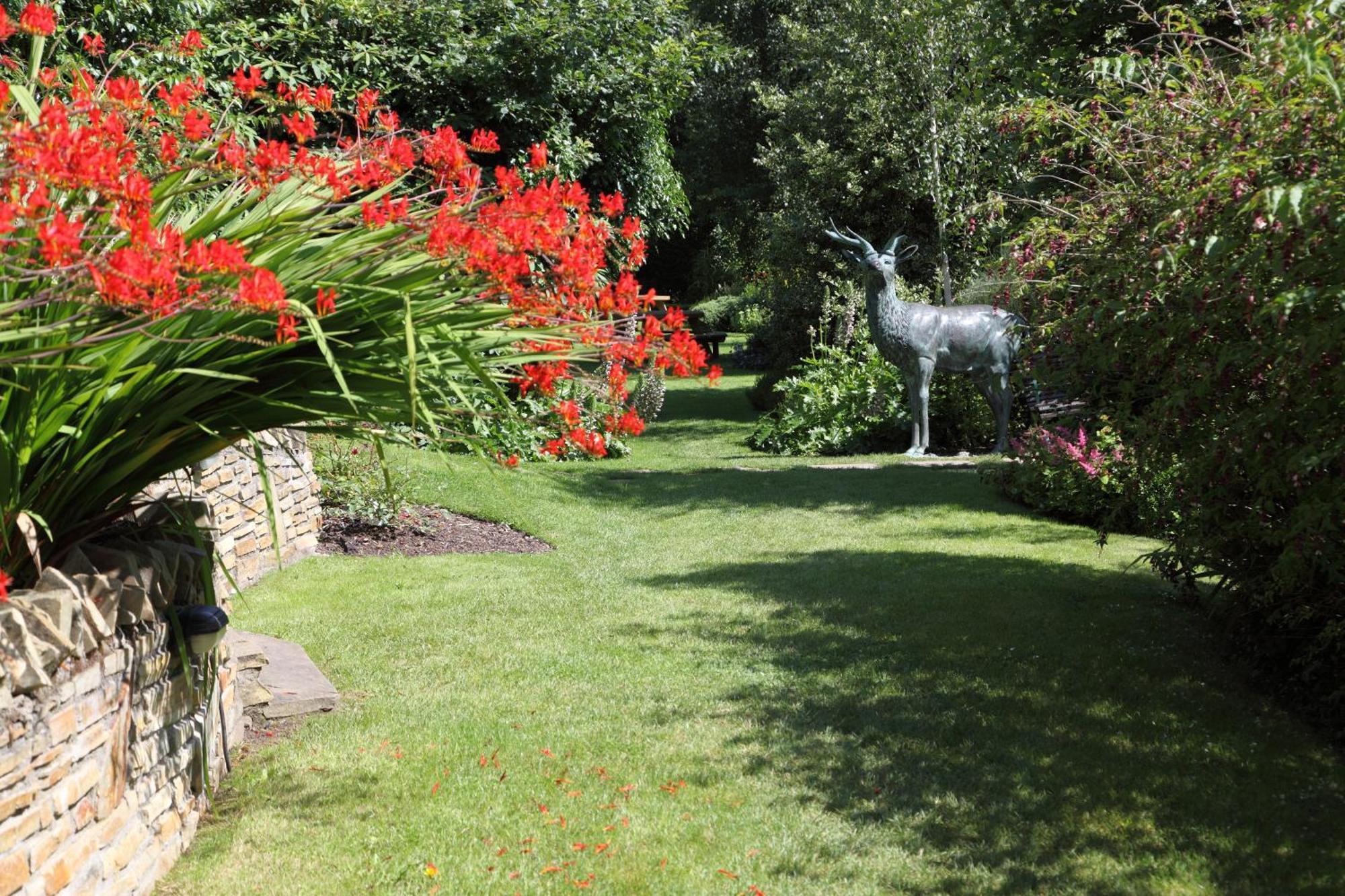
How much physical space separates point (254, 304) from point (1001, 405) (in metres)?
11.9

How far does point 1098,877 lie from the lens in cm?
366

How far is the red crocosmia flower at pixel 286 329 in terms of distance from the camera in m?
2.70

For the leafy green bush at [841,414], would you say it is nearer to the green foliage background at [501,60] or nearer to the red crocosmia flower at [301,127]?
the green foliage background at [501,60]

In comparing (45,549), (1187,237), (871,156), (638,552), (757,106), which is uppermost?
(757,106)

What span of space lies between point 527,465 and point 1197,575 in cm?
786

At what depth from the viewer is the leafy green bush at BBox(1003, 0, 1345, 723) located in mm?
3668

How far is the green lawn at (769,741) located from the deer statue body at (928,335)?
196 inches

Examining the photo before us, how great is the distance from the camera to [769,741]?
4840 millimetres

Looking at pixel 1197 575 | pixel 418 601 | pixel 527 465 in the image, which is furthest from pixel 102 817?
pixel 527 465

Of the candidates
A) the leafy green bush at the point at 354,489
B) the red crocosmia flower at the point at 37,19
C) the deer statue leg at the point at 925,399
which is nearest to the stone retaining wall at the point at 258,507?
the leafy green bush at the point at 354,489

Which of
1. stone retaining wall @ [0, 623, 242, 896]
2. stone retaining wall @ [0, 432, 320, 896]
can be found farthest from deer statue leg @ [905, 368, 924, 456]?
stone retaining wall @ [0, 623, 242, 896]

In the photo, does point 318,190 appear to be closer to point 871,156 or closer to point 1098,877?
point 1098,877

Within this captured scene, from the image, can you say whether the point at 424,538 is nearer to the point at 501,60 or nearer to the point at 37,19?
the point at 501,60

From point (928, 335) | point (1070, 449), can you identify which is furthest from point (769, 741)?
point (928, 335)
